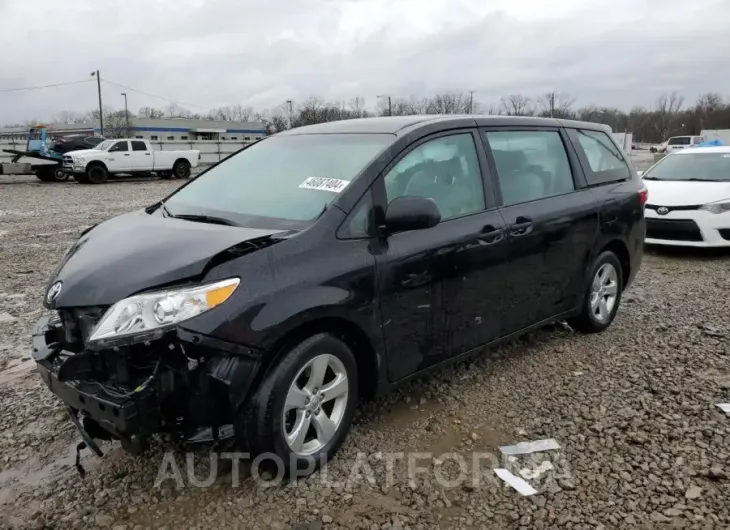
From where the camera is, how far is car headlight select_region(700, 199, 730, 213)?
7.71 meters

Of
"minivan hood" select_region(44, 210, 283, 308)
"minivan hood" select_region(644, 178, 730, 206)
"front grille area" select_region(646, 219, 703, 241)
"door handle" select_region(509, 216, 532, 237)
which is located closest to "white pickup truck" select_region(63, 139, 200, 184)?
"minivan hood" select_region(644, 178, 730, 206)

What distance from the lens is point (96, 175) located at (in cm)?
2230

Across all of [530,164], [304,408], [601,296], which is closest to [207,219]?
[304,408]

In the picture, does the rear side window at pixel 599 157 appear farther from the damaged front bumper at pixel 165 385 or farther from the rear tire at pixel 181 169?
the rear tire at pixel 181 169

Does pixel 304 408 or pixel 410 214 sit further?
pixel 410 214

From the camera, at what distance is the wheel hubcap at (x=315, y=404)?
2756mm

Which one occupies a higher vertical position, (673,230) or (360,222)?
(360,222)

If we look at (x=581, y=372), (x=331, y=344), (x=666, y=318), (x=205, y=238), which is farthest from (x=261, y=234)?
(x=666, y=318)

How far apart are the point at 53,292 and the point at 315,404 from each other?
4.43 ft

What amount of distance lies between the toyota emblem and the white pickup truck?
21.4 metres

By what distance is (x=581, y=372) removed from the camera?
13.5 feet

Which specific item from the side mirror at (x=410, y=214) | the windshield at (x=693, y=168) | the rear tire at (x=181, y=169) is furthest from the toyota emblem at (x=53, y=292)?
the rear tire at (x=181, y=169)

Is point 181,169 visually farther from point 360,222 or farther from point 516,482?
point 516,482

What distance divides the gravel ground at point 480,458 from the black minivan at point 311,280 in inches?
12.1
